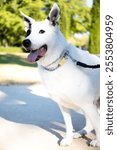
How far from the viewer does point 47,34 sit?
11.8 ft

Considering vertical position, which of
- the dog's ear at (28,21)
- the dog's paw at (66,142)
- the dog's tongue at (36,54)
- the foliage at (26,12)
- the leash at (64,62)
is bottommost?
the dog's paw at (66,142)

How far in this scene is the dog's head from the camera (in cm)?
353

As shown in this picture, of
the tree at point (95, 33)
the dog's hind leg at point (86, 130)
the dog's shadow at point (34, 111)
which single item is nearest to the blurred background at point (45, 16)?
the tree at point (95, 33)

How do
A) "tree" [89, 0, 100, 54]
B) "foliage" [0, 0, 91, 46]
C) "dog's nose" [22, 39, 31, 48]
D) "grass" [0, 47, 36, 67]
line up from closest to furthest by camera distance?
"dog's nose" [22, 39, 31, 48] < "tree" [89, 0, 100, 54] < "grass" [0, 47, 36, 67] < "foliage" [0, 0, 91, 46]

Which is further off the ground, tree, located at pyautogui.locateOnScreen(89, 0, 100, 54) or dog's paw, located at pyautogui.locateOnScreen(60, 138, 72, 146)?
tree, located at pyautogui.locateOnScreen(89, 0, 100, 54)

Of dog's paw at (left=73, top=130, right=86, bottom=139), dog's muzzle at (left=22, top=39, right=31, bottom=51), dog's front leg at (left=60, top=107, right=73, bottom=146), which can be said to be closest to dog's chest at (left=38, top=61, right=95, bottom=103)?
dog's muzzle at (left=22, top=39, right=31, bottom=51)

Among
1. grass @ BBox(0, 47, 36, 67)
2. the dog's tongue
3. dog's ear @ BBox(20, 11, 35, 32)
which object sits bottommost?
grass @ BBox(0, 47, 36, 67)

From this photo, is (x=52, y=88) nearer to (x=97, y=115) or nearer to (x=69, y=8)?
(x=97, y=115)

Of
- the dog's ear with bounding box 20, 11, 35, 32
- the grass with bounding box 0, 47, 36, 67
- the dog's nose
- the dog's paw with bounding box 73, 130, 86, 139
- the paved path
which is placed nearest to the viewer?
the dog's nose

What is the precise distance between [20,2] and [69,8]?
3.50m

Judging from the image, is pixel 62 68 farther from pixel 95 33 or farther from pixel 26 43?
pixel 95 33

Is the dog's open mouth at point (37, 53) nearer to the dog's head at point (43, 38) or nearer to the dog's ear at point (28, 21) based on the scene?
the dog's head at point (43, 38)

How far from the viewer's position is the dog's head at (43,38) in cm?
353

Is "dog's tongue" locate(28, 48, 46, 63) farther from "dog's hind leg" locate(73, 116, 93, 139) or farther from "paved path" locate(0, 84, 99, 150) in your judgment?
"dog's hind leg" locate(73, 116, 93, 139)
